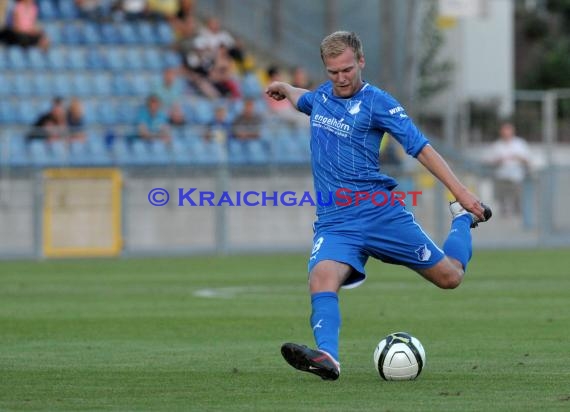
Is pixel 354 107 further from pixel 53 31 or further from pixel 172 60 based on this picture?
pixel 53 31

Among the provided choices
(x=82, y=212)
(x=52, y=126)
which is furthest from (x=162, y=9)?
(x=82, y=212)

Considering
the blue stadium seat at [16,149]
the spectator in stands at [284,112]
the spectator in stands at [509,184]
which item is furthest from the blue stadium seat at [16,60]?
the spectator in stands at [509,184]

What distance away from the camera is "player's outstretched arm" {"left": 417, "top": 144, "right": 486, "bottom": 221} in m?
7.88

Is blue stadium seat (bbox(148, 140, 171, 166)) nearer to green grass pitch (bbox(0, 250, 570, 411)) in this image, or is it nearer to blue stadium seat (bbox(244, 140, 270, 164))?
blue stadium seat (bbox(244, 140, 270, 164))

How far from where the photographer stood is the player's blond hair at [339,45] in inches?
314

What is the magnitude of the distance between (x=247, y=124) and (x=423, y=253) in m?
16.3

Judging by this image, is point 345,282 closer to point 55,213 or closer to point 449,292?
point 449,292

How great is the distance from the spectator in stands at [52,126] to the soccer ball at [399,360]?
15.4 m

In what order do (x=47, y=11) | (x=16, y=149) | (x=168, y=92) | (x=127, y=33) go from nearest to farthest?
(x=16, y=149) < (x=168, y=92) < (x=47, y=11) < (x=127, y=33)

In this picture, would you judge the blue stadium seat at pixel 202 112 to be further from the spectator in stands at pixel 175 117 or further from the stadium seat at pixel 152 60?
the stadium seat at pixel 152 60

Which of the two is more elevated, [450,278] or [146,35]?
[146,35]

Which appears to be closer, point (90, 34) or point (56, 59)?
point (56, 59)

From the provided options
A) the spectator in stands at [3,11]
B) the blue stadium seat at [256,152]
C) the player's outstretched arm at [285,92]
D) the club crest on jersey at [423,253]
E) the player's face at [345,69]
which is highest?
the spectator in stands at [3,11]

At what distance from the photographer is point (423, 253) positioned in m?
8.41
